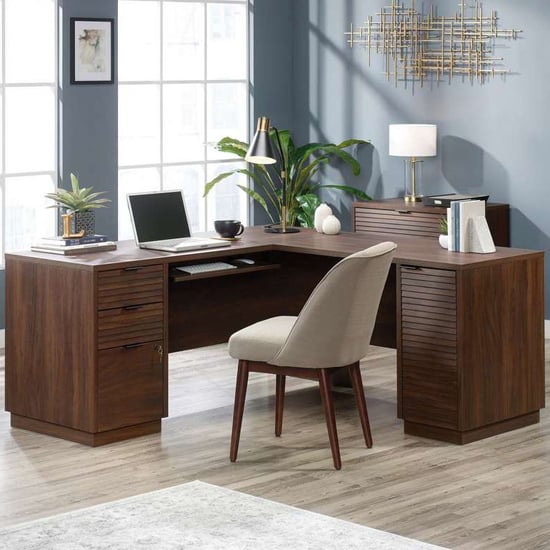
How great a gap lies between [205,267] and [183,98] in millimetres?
2798

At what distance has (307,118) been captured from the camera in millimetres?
8211

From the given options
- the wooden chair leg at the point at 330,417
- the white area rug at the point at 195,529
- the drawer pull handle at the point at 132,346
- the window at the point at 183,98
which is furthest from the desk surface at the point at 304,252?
the window at the point at 183,98

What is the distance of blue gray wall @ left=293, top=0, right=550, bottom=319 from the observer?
6.96m

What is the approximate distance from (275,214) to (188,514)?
4.41 meters

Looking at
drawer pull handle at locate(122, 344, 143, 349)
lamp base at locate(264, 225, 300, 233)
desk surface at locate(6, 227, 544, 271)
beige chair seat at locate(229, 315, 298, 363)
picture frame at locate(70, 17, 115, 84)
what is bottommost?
drawer pull handle at locate(122, 344, 143, 349)

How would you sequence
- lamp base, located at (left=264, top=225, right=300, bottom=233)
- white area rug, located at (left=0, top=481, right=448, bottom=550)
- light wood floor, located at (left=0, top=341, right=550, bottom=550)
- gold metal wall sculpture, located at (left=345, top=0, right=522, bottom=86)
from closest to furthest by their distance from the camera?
white area rug, located at (left=0, top=481, right=448, bottom=550) → light wood floor, located at (left=0, top=341, right=550, bottom=550) → lamp base, located at (left=264, top=225, right=300, bottom=233) → gold metal wall sculpture, located at (left=345, top=0, right=522, bottom=86)

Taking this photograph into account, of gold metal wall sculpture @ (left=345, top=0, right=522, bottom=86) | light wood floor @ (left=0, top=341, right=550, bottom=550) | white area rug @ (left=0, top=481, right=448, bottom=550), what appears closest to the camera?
white area rug @ (left=0, top=481, right=448, bottom=550)

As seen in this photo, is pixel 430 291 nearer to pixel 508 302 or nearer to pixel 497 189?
pixel 508 302

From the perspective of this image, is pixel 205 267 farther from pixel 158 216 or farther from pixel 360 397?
pixel 360 397

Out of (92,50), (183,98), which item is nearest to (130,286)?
(92,50)

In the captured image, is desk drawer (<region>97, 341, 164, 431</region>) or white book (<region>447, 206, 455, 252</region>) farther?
white book (<region>447, 206, 455, 252</region>)

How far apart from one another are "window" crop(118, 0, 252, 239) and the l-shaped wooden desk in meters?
2.49

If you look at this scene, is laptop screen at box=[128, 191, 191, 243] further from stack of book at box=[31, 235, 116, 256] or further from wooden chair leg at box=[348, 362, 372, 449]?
wooden chair leg at box=[348, 362, 372, 449]

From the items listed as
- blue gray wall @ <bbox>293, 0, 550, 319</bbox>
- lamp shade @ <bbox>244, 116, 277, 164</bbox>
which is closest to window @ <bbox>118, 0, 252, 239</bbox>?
blue gray wall @ <bbox>293, 0, 550, 319</bbox>
